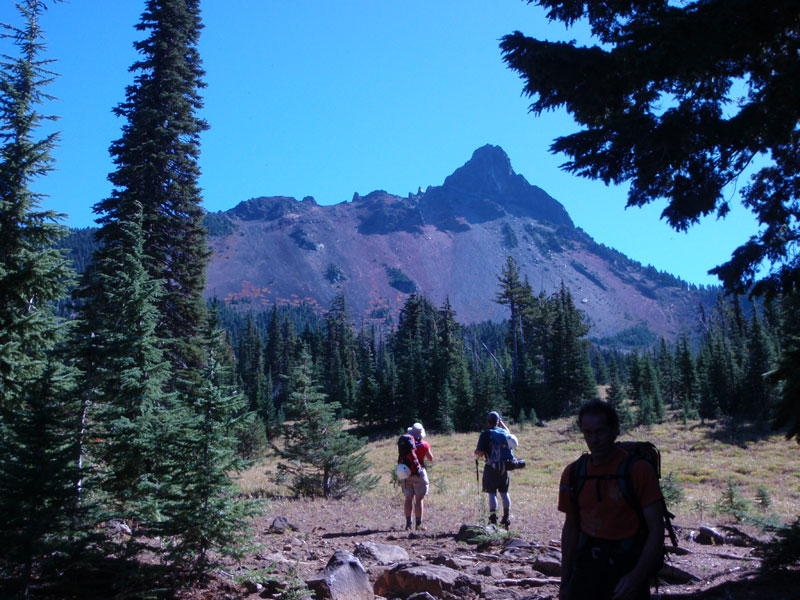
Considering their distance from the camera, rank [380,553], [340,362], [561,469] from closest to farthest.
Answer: [380,553]
[561,469]
[340,362]

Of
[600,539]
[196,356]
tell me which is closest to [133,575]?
[600,539]

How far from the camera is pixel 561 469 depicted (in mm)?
21875

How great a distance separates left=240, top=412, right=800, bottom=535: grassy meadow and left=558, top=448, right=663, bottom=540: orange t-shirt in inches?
242

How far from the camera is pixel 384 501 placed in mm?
13273

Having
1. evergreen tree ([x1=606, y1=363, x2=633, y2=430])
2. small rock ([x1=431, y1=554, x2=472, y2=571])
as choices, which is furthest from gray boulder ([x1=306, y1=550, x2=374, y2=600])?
evergreen tree ([x1=606, y1=363, x2=633, y2=430])

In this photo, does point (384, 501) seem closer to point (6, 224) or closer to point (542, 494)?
point (542, 494)

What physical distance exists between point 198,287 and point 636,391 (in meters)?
45.4

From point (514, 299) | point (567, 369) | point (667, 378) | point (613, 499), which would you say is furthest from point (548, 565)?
point (667, 378)

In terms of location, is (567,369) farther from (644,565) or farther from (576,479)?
(644,565)

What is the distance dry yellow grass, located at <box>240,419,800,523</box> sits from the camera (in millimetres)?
13352

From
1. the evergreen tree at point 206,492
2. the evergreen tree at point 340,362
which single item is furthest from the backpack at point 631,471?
the evergreen tree at point 340,362

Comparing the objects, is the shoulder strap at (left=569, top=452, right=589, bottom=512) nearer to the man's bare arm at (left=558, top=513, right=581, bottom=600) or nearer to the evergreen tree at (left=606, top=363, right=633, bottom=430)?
the man's bare arm at (left=558, top=513, right=581, bottom=600)

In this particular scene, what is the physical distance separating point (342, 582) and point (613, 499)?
135 inches

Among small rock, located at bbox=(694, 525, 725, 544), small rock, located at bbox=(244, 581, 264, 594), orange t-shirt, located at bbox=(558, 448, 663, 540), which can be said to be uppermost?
orange t-shirt, located at bbox=(558, 448, 663, 540)
